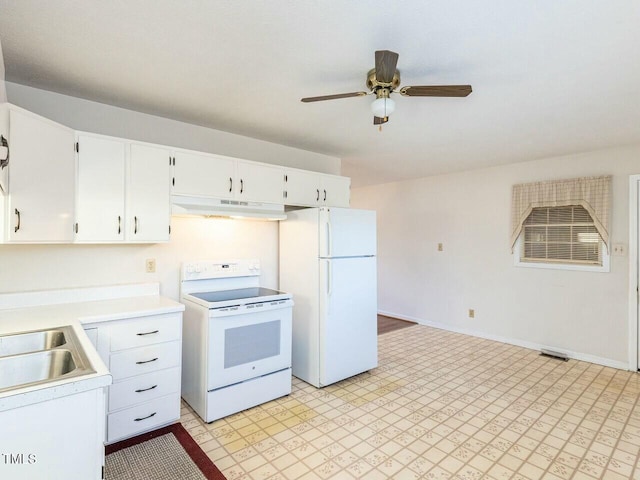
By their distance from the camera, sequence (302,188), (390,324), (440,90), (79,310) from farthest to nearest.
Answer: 1. (390,324)
2. (302,188)
3. (79,310)
4. (440,90)

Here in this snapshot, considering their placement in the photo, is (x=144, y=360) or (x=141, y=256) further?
(x=141, y=256)

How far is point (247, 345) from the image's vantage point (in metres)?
2.75

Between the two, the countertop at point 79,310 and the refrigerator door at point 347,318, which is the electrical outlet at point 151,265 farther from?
the refrigerator door at point 347,318

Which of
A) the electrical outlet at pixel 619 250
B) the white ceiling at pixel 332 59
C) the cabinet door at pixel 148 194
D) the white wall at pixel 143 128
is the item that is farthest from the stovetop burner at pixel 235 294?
the electrical outlet at pixel 619 250

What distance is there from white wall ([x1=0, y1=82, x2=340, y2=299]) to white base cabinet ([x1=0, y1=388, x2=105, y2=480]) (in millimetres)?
1613

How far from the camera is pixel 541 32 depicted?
5.45ft

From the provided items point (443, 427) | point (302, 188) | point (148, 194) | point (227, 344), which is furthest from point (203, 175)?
point (443, 427)

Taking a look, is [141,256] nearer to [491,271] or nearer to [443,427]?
[443,427]

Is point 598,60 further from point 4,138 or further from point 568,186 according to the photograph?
point 4,138

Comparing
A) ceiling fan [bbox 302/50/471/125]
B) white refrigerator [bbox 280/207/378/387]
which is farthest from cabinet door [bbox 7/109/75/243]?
white refrigerator [bbox 280/207/378/387]

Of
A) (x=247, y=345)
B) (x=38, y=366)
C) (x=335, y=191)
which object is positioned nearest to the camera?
(x=38, y=366)

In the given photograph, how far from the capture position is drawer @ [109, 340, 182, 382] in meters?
2.21

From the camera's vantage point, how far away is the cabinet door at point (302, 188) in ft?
10.9

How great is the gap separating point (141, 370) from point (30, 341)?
2.46 ft
